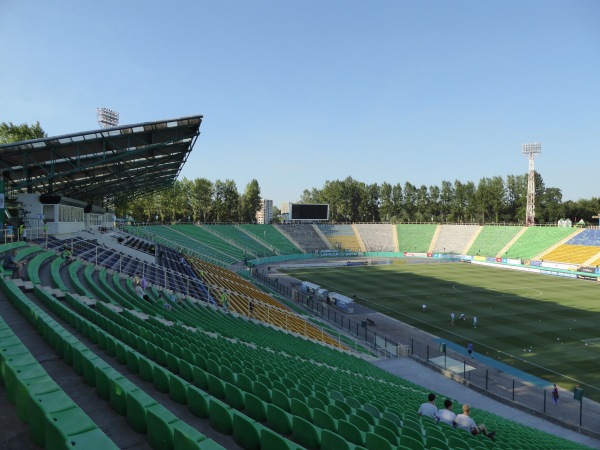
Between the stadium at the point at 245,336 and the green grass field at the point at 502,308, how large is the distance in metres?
0.21

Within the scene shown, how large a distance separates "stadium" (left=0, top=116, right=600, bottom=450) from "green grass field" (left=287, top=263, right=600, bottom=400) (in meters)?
0.21

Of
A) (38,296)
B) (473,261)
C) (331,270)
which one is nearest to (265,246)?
(331,270)

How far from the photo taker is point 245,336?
15938 mm

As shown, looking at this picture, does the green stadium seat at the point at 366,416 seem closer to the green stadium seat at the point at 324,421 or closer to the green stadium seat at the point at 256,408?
the green stadium seat at the point at 324,421

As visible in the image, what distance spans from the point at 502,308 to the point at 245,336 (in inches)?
1185

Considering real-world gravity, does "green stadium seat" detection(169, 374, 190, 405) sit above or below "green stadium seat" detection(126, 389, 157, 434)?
below

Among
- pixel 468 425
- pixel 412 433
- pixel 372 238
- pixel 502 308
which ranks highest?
pixel 412 433

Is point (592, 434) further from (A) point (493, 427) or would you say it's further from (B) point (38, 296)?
(B) point (38, 296)

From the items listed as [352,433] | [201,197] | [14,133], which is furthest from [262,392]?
[201,197]

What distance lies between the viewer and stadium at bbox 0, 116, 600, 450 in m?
4.91

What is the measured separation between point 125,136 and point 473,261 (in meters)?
67.9

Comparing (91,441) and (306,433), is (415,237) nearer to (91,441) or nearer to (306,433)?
(306,433)

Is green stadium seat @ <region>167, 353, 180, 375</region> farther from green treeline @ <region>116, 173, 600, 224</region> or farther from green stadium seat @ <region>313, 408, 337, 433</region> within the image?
green treeline @ <region>116, 173, 600, 224</region>

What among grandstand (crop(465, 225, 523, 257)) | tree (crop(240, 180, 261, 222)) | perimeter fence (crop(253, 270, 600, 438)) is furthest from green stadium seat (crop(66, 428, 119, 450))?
tree (crop(240, 180, 261, 222))
